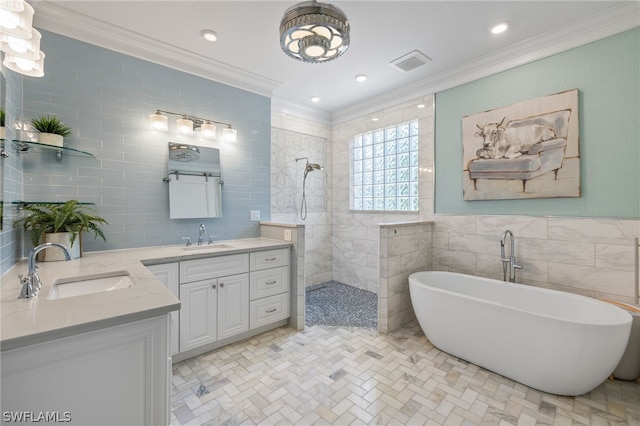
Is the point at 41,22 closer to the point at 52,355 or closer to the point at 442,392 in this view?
the point at 52,355

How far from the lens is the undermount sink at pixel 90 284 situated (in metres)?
1.46

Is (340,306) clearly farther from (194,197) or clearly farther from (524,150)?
(524,150)

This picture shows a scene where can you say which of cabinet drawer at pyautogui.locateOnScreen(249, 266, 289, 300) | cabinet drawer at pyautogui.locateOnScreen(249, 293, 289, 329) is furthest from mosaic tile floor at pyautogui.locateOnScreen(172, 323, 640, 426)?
cabinet drawer at pyautogui.locateOnScreen(249, 266, 289, 300)

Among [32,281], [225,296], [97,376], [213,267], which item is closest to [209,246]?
[213,267]

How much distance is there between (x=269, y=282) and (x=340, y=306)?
3.92ft

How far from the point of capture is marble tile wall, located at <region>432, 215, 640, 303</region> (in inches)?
84.7

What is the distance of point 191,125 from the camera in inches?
107

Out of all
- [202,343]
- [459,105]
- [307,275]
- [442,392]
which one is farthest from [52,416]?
[459,105]

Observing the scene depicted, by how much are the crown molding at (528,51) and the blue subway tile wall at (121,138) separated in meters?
2.12

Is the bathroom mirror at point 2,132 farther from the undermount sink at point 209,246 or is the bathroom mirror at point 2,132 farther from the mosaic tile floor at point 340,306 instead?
the mosaic tile floor at point 340,306

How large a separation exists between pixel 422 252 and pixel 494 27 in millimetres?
2234

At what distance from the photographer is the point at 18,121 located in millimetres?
1957

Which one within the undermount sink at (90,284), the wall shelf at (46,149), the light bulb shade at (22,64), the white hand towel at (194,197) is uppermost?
the light bulb shade at (22,64)

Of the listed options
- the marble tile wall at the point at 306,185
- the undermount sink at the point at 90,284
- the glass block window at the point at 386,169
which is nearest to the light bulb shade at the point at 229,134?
the marble tile wall at the point at 306,185
